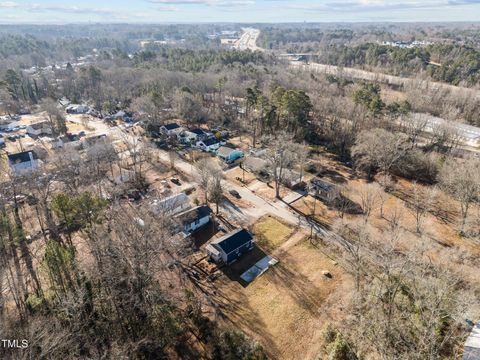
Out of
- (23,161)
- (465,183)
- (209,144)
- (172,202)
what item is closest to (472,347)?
(465,183)

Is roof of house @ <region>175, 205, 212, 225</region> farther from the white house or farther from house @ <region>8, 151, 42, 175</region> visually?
house @ <region>8, 151, 42, 175</region>

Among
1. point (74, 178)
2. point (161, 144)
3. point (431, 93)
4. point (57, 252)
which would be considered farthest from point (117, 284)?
point (431, 93)

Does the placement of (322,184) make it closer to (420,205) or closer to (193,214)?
(420,205)

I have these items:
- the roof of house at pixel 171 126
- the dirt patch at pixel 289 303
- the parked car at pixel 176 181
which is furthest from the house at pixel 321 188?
the roof of house at pixel 171 126

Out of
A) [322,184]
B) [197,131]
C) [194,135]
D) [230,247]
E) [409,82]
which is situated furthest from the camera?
[409,82]

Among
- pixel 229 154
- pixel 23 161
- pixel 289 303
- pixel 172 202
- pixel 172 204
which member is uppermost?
pixel 172 204

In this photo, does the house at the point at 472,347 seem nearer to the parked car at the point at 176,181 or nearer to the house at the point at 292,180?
the house at the point at 292,180

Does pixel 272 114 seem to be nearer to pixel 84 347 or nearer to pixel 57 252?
pixel 57 252
